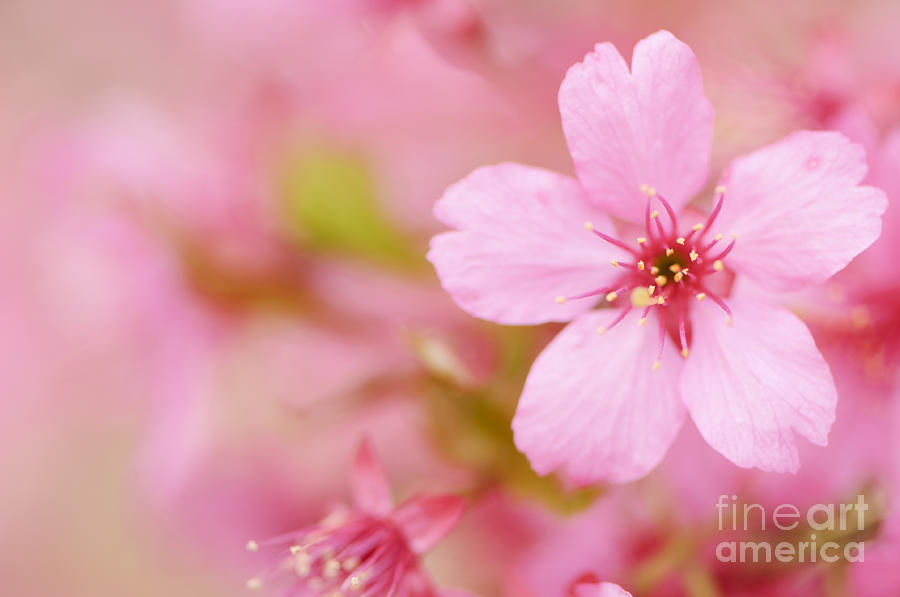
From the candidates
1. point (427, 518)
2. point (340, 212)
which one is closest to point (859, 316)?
point (427, 518)

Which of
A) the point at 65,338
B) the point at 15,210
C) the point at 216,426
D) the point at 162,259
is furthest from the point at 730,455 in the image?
the point at 15,210

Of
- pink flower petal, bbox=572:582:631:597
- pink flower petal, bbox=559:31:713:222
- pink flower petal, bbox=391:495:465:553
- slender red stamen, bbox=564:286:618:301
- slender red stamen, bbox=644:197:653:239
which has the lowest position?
pink flower petal, bbox=572:582:631:597

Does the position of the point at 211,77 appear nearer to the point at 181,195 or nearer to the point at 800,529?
the point at 181,195

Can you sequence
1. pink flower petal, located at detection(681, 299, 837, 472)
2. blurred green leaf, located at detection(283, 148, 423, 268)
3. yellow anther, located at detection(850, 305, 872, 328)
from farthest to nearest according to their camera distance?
blurred green leaf, located at detection(283, 148, 423, 268)
yellow anther, located at detection(850, 305, 872, 328)
pink flower petal, located at detection(681, 299, 837, 472)

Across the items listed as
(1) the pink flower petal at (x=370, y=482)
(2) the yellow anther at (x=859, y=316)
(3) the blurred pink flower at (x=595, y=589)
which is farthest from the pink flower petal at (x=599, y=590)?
(2) the yellow anther at (x=859, y=316)

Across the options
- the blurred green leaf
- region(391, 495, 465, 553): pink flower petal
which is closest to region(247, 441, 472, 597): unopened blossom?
region(391, 495, 465, 553): pink flower petal

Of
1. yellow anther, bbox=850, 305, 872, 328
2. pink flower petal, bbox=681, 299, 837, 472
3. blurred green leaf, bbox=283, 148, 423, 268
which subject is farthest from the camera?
blurred green leaf, bbox=283, 148, 423, 268

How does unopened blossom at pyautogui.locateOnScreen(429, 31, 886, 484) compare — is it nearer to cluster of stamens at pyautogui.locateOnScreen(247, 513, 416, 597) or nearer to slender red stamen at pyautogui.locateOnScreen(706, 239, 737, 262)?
slender red stamen at pyautogui.locateOnScreen(706, 239, 737, 262)
